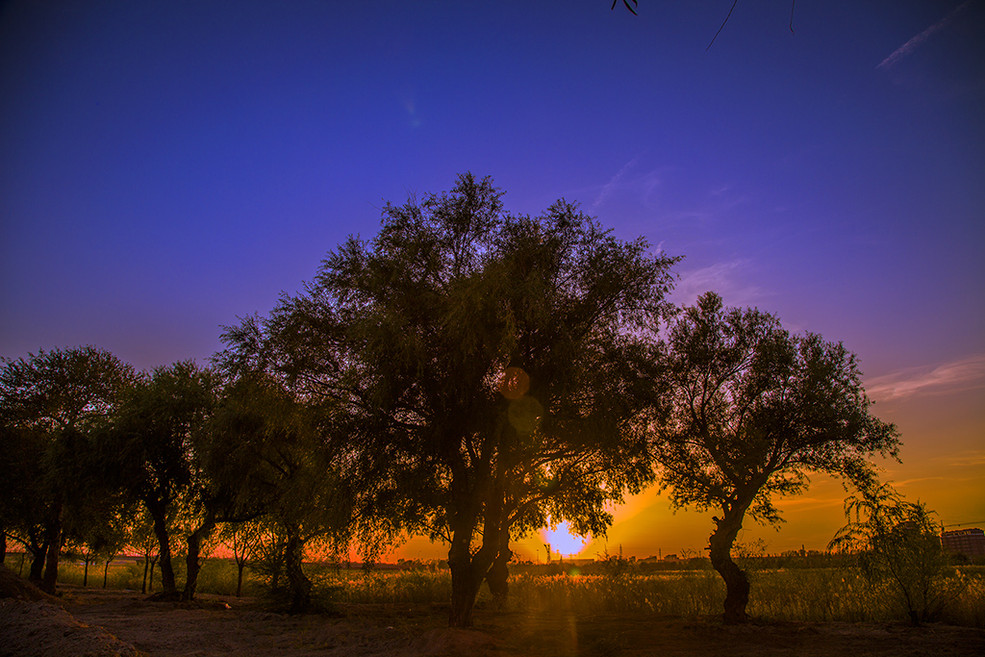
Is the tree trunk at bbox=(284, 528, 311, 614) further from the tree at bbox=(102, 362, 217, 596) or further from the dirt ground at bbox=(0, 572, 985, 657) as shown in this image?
the tree at bbox=(102, 362, 217, 596)

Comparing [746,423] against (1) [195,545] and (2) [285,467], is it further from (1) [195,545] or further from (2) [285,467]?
(1) [195,545]

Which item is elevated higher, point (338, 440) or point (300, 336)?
point (300, 336)

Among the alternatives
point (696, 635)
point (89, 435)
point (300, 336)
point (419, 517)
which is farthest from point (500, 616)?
point (89, 435)

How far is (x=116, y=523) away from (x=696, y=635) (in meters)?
35.2

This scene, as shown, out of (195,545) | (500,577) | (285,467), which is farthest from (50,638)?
(195,545)

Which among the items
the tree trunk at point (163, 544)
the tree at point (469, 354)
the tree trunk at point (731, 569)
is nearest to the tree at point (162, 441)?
the tree trunk at point (163, 544)

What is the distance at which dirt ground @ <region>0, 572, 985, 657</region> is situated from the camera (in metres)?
11.1

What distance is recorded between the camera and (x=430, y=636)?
575 inches

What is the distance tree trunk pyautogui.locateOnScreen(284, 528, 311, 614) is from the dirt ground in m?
1.10

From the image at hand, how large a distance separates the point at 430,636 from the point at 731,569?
1021cm

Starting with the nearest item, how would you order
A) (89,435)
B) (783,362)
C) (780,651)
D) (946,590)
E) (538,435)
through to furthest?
(780,651) < (538,435) < (946,590) < (783,362) < (89,435)

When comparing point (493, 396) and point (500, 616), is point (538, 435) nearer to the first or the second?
point (493, 396)

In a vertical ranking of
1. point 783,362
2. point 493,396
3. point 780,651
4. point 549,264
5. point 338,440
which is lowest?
point 780,651

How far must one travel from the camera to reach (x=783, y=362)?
18594 millimetres
